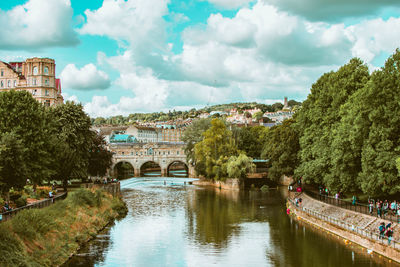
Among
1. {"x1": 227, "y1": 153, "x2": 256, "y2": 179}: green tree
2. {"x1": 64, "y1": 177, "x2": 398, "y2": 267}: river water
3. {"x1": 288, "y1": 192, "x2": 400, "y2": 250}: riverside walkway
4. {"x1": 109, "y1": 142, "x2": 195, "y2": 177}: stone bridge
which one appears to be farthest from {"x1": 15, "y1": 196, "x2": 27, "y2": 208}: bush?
{"x1": 109, "y1": 142, "x2": 195, "y2": 177}: stone bridge

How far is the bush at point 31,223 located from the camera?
24.5 meters

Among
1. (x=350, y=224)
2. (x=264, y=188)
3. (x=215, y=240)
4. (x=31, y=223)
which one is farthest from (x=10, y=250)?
(x=264, y=188)

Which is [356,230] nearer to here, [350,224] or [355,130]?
[350,224]

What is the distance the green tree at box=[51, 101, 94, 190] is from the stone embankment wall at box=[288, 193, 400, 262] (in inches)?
934

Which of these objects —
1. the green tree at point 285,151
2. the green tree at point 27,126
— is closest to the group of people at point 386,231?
the green tree at point 285,151

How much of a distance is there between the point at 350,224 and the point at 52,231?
20.5 metres

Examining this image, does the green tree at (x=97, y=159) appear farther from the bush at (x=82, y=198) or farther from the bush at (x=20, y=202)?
the bush at (x=20, y=202)

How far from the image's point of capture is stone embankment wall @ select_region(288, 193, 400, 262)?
2605 cm

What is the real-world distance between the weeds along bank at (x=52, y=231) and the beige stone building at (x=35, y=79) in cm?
3024

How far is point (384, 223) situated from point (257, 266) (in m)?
8.68

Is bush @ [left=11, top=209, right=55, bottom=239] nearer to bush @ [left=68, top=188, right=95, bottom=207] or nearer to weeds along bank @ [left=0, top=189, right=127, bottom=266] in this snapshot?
weeds along bank @ [left=0, top=189, right=127, bottom=266]

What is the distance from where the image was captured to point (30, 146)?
36031 millimetres

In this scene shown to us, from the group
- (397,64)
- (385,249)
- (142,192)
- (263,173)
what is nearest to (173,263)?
(385,249)

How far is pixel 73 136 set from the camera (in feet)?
166
